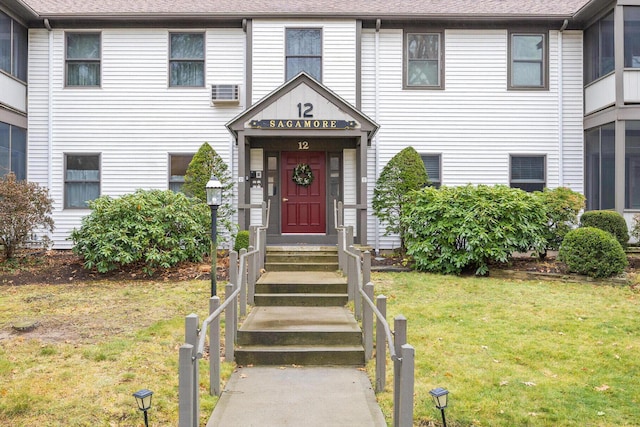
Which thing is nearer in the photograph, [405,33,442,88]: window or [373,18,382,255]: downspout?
[373,18,382,255]: downspout

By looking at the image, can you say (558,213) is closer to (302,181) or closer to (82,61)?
(302,181)

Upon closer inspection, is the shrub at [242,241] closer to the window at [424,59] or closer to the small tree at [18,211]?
the small tree at [18,211]

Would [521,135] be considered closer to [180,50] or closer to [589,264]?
[589,264]

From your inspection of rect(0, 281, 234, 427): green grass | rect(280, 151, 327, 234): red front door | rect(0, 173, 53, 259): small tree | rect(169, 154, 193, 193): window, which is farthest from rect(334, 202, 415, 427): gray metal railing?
rect(0, 173, 53, 259): small tree

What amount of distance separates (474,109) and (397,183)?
3.30 meters

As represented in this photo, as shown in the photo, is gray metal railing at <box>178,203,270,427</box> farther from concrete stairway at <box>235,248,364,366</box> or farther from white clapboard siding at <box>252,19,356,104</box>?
white clapboard siding at <box>252,19,356,104</box>

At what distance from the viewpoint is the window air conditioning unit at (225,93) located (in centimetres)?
1376

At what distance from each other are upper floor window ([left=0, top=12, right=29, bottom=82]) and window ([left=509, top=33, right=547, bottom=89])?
13362 millimetres

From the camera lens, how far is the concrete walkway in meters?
4.46

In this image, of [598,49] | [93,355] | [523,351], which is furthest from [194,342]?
[598,49]

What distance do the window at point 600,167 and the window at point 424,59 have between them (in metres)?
4.38

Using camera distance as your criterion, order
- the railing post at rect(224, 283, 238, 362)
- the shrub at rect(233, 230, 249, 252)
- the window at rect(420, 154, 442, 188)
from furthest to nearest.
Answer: the window at rect(420, 154, 442, 188) < the shrub at rect(233, 230, 249, 252) < the railing post at rect(224, 283, 238, 362)

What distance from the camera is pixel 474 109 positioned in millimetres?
14219

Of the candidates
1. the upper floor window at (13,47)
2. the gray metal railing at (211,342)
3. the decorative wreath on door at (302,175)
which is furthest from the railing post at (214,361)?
the upper floor window at (13,47)
